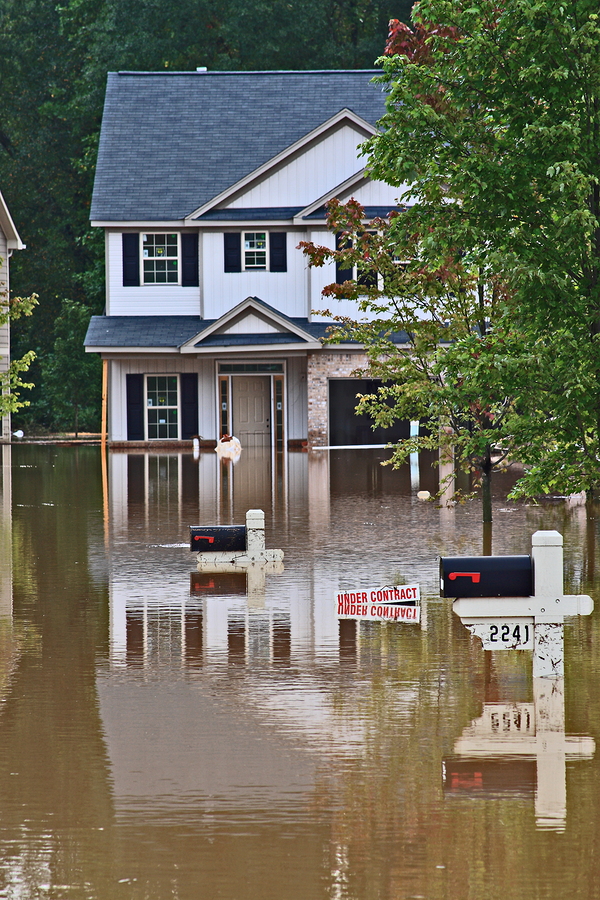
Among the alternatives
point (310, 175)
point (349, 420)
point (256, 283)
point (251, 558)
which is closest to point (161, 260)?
point (256, 283)

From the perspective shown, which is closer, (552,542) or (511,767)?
(511,767)

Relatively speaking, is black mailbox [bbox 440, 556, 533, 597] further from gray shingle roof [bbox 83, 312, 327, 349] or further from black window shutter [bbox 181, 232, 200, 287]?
black window shutter [bbox 181, 232, 200, 287]

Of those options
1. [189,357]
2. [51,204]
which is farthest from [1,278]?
[51,204]

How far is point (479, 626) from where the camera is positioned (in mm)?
8227

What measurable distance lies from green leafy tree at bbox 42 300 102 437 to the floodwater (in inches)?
1453

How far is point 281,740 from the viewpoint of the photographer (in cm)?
692

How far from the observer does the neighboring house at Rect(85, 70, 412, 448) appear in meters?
37.5

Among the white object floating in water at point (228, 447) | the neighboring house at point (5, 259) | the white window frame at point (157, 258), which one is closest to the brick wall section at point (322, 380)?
the white object floating in water at point (228, 447)

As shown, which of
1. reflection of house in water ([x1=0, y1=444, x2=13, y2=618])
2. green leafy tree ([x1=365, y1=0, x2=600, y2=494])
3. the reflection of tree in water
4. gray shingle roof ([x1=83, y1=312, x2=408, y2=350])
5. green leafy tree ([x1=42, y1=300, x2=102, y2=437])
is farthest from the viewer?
green leafy tree ([x1=42, y1=300, x2=102, y2=437])

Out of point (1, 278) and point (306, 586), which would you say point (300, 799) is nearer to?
point (306, 586)

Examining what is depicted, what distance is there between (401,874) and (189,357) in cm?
3437

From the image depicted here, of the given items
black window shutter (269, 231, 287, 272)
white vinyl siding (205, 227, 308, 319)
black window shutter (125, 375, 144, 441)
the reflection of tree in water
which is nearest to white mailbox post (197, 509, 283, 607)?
the reflection of tree in water

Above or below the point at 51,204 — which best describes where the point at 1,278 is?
below

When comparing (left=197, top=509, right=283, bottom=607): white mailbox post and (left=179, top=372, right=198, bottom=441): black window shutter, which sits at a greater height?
(left=179, top=372, right=198, bottom=441): black window shutter
